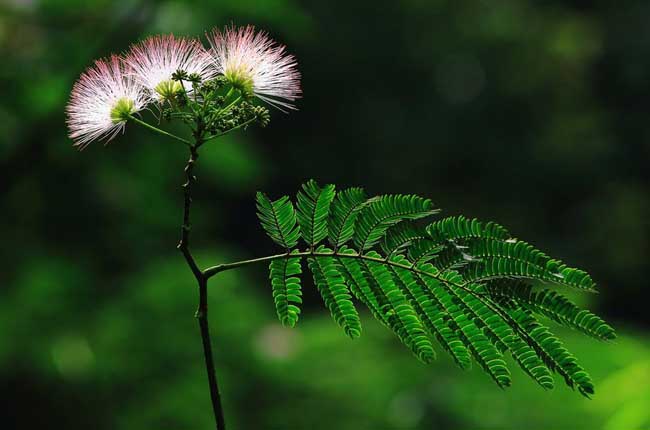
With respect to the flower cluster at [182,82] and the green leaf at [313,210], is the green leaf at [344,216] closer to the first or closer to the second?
the green leaf at [313,210]

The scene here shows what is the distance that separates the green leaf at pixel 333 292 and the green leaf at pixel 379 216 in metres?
0.06

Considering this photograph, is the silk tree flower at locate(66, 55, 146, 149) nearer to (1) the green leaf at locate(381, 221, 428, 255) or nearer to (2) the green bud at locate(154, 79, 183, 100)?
(2) the green bud at locate(154, 79, 183, 100)

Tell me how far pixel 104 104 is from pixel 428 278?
1.46ft

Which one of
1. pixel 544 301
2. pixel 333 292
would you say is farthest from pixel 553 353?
pixel 333 292

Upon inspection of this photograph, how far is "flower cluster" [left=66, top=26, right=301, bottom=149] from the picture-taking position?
3.43 feet

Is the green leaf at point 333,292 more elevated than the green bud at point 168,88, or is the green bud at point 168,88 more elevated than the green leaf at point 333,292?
the green bud at point 168,88

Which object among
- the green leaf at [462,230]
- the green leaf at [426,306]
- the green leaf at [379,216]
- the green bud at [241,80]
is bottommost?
the green leaf at [426,306]

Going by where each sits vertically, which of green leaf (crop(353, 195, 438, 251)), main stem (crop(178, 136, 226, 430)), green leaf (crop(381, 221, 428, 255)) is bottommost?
main stem (crop(178, 136, 226, 430))

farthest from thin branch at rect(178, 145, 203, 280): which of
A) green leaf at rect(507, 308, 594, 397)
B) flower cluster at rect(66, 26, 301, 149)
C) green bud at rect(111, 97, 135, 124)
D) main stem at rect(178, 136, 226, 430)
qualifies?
green leaf at rect(507, 308, 594, 397)

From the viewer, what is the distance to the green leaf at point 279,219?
1.18m

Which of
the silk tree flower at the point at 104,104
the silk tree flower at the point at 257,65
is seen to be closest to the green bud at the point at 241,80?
the silk tree flower at the point at 257,65

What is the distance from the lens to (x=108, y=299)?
7836 mm

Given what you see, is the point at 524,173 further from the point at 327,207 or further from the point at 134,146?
the point at 327,207

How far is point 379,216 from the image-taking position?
1254 mm
